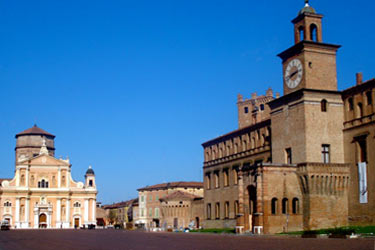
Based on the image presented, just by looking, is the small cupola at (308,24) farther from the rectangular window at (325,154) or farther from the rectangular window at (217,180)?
the rectangular window at (217,180)

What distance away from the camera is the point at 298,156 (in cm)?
5344

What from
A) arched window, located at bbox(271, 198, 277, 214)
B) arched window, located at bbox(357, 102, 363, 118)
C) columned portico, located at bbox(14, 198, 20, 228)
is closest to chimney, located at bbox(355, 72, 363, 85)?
arched window, located at bbox(357, 102, 363, 118)

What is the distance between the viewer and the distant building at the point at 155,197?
118 m

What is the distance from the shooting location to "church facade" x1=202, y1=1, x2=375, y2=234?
50.8 m

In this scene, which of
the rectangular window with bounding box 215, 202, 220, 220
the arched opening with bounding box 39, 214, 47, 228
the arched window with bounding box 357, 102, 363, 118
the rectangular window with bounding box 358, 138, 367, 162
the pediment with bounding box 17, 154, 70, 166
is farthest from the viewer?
the pediment with bounding box 17, 154, 70, 166

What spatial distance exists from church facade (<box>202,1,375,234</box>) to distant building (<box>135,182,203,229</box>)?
203ft

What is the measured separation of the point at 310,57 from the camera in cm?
5381

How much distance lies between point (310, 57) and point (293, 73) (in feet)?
8.58

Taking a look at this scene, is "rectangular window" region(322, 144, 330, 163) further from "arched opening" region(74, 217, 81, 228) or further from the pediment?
the pediment

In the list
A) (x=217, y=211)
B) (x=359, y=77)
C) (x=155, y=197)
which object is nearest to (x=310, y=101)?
(x=359, y=77)

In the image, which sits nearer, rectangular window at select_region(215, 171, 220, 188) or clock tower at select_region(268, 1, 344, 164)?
clock tower at select_region(268, 1, 344, 164)

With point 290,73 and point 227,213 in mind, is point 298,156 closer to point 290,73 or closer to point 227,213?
point 290,73

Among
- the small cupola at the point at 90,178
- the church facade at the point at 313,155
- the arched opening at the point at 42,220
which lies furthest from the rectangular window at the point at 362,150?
the small cupola at the point at 90,178

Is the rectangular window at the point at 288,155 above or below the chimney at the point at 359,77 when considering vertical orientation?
below
